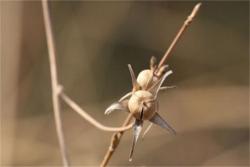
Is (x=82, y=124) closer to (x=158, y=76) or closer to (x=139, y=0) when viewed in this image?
(x=139, y=0)

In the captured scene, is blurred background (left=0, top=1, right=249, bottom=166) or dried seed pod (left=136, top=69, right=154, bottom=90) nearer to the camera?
dried seed pod (left=136, top=69, right=154, bottom=90)

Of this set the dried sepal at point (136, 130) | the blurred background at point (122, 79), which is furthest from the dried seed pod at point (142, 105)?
the blurred background at point (122, 79)

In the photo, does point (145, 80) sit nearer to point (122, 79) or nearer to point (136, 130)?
point (136, 130)

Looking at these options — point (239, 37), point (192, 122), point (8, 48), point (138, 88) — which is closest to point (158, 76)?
point (138, 88)

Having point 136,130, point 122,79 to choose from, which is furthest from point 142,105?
point 122,79

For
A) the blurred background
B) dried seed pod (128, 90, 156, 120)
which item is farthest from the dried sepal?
the blurred background

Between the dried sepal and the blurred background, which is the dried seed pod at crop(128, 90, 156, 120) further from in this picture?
the blurred background
